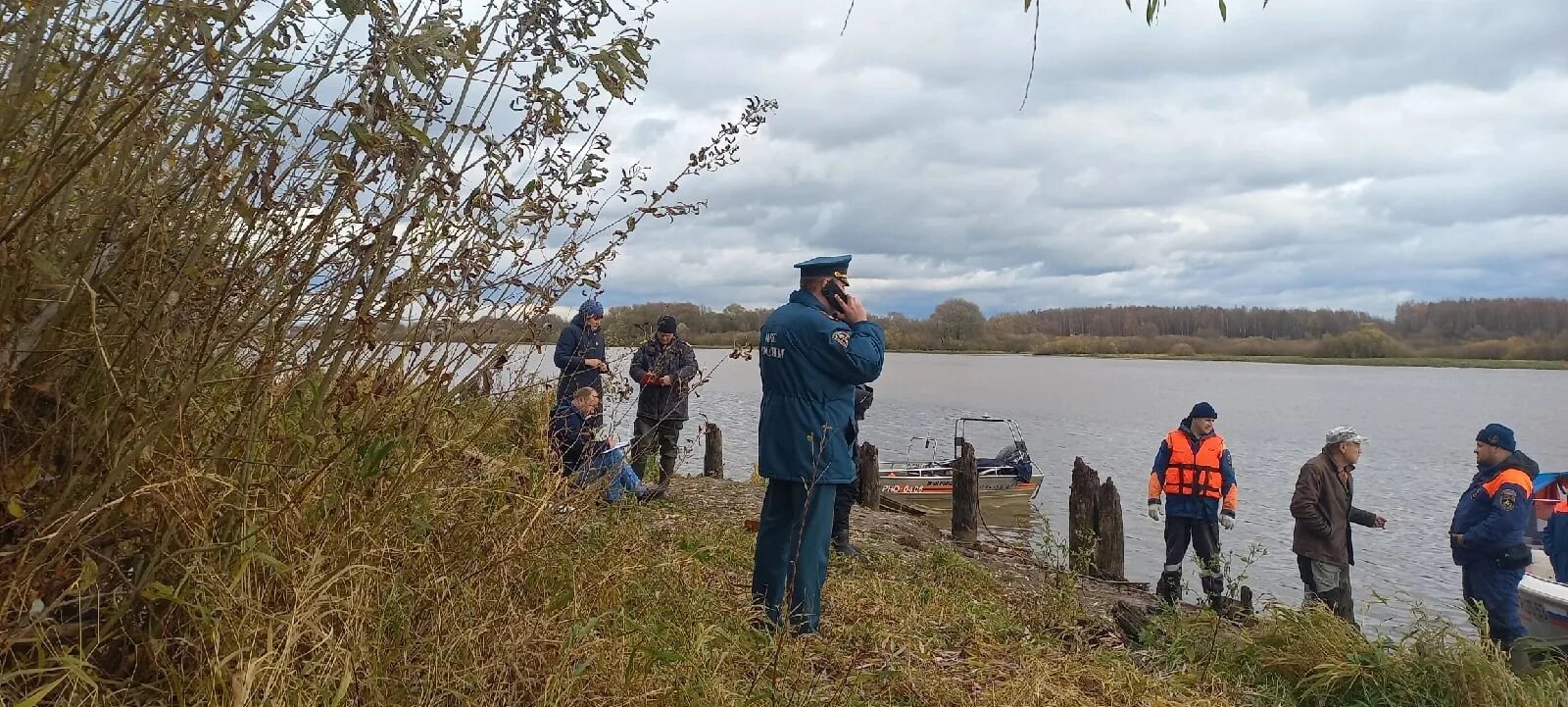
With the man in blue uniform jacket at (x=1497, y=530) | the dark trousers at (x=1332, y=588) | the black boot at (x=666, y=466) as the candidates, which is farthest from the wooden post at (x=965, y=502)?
the man in blue uniform jacket at (x=1497, y=530)

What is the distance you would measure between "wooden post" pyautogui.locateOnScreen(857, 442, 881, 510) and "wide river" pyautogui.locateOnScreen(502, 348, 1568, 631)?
101 inches

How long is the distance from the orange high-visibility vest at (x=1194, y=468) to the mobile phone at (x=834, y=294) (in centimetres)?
579

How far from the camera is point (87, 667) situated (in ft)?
6.92

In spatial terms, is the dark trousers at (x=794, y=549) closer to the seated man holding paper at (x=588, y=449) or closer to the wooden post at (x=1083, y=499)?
the seated man holding paper at (x=588, y=449)

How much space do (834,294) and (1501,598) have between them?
677cm

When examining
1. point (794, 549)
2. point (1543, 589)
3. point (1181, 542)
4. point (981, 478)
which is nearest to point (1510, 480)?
point (1543, 589)

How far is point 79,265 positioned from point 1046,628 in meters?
5.39

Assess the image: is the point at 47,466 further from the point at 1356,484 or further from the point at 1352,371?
the point at 1352,371

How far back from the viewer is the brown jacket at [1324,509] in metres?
8.34

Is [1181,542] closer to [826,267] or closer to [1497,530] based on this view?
[1497,530]

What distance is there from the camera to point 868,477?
13617mm

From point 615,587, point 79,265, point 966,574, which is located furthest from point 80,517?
point 966,574

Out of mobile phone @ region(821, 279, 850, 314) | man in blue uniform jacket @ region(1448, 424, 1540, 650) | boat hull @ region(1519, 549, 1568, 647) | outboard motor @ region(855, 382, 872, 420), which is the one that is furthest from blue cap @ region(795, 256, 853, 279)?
boat hull @ region(1519, 549, 1568, 647)

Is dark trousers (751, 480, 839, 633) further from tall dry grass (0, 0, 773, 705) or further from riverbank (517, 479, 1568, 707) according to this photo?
tall dry grass (0, 0, 773, 705)
